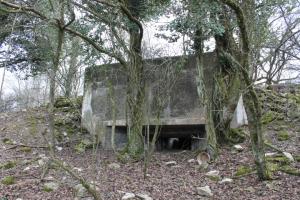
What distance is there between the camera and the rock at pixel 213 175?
16.4ft

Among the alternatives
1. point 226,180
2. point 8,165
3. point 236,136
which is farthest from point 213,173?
point 8,165

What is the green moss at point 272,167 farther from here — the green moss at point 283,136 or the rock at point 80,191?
the rock at point 80,191

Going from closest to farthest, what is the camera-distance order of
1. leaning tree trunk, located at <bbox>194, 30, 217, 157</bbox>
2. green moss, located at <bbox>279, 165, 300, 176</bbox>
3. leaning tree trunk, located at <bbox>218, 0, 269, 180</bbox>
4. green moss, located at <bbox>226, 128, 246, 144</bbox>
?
leaning tree trunk, located at <bbox>218, 0, 269, 180</bbox> < green moss, located at <bbox>279, 165, 300, 176</bbox> < leaning tree trunk, located at <bbox>194, 30, 217, 157</bbox> < green moss, located at <bbox>226, 128, 246, 144</bbox>

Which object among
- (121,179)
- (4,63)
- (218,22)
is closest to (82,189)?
(121,179)

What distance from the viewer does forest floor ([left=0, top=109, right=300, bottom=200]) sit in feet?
14.7

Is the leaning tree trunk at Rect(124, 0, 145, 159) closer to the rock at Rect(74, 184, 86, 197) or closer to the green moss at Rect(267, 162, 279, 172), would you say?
the rock at Rect(74, 184, 86, 197)

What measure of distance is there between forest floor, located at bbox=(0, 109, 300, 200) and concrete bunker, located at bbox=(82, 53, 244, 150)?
52 cm

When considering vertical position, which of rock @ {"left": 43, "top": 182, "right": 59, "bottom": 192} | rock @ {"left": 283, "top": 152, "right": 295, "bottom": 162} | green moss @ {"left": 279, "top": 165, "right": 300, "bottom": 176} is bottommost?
rock @ {"left": 43, "top": 182, "right": 59, "bottom": 192}

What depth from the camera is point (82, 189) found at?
15.1 feet

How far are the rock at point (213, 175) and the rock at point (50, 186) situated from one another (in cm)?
207

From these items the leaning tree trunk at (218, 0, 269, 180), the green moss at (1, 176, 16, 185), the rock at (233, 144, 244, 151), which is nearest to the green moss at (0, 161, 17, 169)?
the green moss at (1, 176, 16, 185)

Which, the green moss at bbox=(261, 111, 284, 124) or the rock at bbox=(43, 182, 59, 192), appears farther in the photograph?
the green moss at bbox=(261, 111, 284, 124)

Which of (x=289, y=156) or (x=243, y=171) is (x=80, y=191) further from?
(x=289, y=156)

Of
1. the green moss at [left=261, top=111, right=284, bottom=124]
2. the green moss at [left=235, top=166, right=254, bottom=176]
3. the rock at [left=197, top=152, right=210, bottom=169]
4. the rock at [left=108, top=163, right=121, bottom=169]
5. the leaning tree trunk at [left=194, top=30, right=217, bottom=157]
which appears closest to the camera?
the green moss at [left=235, top=166, right=254, bottom=176]
